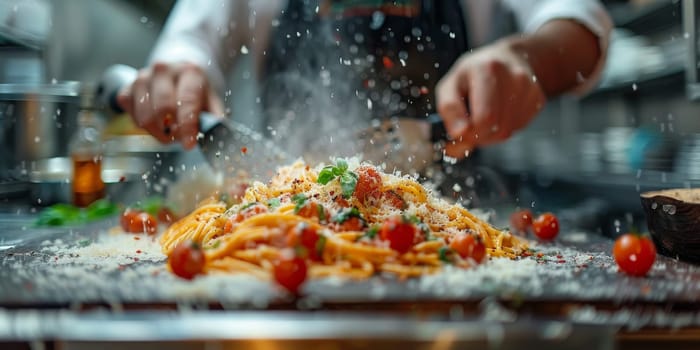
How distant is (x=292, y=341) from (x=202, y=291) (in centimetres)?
27

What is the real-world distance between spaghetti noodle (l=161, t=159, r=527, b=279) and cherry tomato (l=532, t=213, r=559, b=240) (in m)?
0.28

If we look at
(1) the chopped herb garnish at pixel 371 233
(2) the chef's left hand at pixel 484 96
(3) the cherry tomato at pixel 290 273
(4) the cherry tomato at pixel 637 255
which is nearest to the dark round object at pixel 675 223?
(4) the cherry tomato at pixel 637 255

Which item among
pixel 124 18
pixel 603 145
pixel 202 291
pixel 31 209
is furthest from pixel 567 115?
pixel 202 291

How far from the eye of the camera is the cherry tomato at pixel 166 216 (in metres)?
2.72

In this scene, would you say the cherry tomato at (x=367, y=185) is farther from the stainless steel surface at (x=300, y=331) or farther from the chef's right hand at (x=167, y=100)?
the chef's right hand at (x=167, y=100)

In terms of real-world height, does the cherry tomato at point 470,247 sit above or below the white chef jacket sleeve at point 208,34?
below

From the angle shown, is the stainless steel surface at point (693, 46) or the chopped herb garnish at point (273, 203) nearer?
the chopped herb garnish at point (273, 203)

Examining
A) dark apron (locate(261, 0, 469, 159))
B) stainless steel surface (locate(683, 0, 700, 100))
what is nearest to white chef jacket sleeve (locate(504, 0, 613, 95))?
stainless steel surface (locate(683, 0, 700, 100))

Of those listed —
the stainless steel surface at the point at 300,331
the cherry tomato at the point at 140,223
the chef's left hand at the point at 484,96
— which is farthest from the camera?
the chef's left hand at the point at 484,96

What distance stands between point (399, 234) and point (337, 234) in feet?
0.54

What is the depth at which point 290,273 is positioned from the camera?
4.36 feet

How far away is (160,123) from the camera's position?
2873mm

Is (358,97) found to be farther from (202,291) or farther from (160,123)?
(202,291)

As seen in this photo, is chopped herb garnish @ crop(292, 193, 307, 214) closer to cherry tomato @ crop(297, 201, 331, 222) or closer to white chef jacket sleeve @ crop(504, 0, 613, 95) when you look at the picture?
cherry tomato @ crop(297, 201, 331, 222)
